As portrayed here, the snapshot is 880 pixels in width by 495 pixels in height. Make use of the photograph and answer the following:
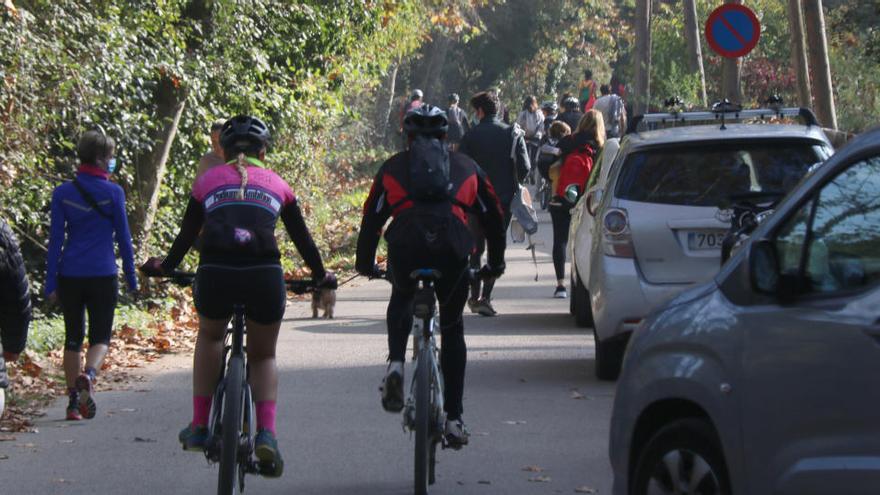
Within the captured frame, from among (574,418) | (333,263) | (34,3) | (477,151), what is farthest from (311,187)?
(574,418)

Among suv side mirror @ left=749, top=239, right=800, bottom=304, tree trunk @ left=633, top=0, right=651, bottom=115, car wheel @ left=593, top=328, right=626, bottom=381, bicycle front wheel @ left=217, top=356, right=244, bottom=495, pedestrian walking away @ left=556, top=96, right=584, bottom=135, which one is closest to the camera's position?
suv side mirror @ left=749, top=239, right=800, bottom=304

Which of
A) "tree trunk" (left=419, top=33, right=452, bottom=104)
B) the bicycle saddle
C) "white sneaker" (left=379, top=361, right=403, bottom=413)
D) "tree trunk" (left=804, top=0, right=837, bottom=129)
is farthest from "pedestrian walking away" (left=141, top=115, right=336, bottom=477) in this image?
"tree trunk" (left=419, top=33, right=452, bottom=104)

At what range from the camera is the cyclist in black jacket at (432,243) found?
787cm

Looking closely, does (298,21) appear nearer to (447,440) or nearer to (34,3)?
(34,3)

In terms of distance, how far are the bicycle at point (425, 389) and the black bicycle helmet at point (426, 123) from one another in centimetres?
68

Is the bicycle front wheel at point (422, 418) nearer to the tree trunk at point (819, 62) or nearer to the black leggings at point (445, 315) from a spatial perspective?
the black leggings at point (445, 315)

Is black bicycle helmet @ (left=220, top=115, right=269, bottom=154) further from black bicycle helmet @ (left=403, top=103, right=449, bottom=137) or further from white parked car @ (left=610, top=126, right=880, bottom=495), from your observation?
white parked car @ (left=610, top=126, right=880, bottom=495)

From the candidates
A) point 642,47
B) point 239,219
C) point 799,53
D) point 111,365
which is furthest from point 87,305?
point 642,47

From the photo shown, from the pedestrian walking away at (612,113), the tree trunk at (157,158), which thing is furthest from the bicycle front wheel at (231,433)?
the pedestrian walking away at (612,113)

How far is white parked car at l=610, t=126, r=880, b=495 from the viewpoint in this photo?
16.4 feet

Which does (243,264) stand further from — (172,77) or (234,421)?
(172,77)

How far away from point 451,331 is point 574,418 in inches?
85.2

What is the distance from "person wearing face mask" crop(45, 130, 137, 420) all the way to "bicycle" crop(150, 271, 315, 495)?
3006 millimetres

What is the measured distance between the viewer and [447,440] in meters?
8.05
